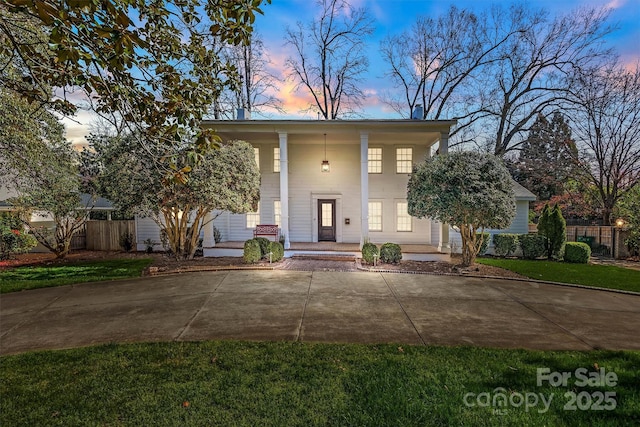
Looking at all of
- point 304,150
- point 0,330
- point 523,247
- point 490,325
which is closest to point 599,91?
point 523,247

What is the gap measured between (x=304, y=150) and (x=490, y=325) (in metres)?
10.3

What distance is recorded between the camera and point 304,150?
13281 millimetres

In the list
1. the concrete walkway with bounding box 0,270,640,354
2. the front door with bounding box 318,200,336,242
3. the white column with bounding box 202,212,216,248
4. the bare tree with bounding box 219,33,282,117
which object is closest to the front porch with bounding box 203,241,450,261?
the white column with bounding box 202,212,216,248

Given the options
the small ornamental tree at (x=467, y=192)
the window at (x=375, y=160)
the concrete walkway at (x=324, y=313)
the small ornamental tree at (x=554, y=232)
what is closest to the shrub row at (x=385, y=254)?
the small ornamental tree at (x=467, y=192)

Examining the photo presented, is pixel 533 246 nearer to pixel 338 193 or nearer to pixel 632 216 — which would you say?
pixel 632 216

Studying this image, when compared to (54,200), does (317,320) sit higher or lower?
lower

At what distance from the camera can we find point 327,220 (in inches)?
528

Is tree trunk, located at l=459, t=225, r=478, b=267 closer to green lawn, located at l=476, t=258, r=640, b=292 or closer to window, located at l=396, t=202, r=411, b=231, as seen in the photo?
green lawn, located at l=476, t=258, r=640, b=292

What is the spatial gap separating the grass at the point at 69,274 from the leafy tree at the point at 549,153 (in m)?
22.0

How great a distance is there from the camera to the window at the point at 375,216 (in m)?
13.3

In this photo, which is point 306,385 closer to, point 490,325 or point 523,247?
point 490,325

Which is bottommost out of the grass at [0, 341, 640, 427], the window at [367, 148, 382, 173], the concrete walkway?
the concrete walkway

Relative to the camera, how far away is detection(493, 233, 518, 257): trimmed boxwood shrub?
12664 millimetres

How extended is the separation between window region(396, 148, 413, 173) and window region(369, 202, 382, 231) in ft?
6.11
